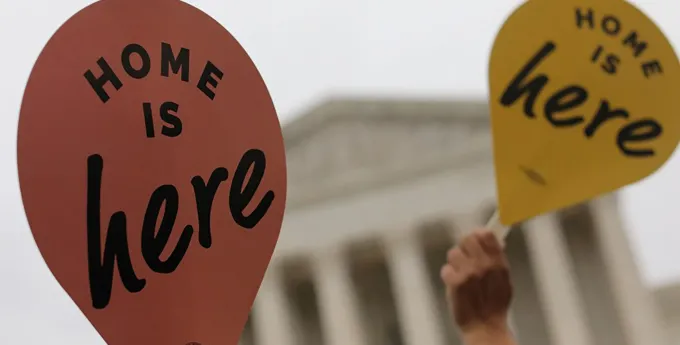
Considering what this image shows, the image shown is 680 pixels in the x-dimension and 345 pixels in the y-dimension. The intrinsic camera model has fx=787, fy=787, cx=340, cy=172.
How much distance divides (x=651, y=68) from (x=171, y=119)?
1139 mm

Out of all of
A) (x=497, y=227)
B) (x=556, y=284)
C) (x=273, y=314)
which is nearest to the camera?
(x=497, y=227)

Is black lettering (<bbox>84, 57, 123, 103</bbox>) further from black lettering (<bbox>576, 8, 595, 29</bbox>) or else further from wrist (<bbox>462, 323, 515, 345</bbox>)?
black lettering (<bbox>576, 8, 595, 29</bbox>)

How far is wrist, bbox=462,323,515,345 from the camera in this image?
1268 millimetres

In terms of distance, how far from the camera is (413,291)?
1377cm

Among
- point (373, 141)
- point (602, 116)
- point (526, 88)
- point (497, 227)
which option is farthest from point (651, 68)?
point (373, 141)


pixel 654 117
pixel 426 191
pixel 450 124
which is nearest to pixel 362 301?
pixel 426 191

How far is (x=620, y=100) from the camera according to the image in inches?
69.2

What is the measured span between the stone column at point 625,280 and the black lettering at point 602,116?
12.1 meters

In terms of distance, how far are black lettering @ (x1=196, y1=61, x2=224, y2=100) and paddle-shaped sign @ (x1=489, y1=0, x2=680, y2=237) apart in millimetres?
649

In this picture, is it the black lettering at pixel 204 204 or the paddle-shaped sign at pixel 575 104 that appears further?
the paddle-shaped sign at pixel 575 104

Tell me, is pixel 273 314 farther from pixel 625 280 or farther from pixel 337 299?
pixel 625 280

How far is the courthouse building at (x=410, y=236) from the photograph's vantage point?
542 inches

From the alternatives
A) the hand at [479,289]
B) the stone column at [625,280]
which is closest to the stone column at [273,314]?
the stone column at [625,280]

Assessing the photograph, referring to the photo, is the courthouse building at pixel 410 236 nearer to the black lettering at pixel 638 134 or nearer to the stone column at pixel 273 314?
the stone column at pixel 273 314
